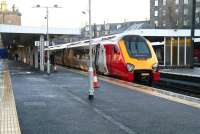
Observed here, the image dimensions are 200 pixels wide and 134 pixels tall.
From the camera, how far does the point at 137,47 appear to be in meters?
28.1

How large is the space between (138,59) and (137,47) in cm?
106

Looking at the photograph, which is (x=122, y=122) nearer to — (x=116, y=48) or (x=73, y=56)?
(x=116, y=48)

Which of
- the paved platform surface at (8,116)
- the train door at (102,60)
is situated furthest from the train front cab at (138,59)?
the paved platform surface at (8,116)

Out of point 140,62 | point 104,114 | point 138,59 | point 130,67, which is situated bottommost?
point 104,114

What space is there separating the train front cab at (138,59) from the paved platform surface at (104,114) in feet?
26.9

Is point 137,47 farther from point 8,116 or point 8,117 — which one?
point 8,117

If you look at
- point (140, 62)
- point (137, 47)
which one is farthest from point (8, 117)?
point (137, 47)

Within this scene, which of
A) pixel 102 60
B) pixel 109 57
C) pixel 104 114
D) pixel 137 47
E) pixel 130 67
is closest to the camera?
pixel 104 114

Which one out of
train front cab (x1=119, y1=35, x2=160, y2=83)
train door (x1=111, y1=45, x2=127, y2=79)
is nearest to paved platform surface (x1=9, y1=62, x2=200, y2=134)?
train front cab (x1=119, y1=35, x2=160, y2=83)

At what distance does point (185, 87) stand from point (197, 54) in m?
32.8

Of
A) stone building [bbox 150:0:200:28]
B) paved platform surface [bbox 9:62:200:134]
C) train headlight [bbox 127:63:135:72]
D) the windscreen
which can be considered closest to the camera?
paved platform surface [bbox 9:62:200:134]

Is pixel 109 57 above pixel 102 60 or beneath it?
above

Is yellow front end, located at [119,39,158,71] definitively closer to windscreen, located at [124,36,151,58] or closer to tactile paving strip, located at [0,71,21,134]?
windscreen, located at [124,36,151,58]

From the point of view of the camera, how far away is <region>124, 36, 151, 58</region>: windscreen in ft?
90.6
